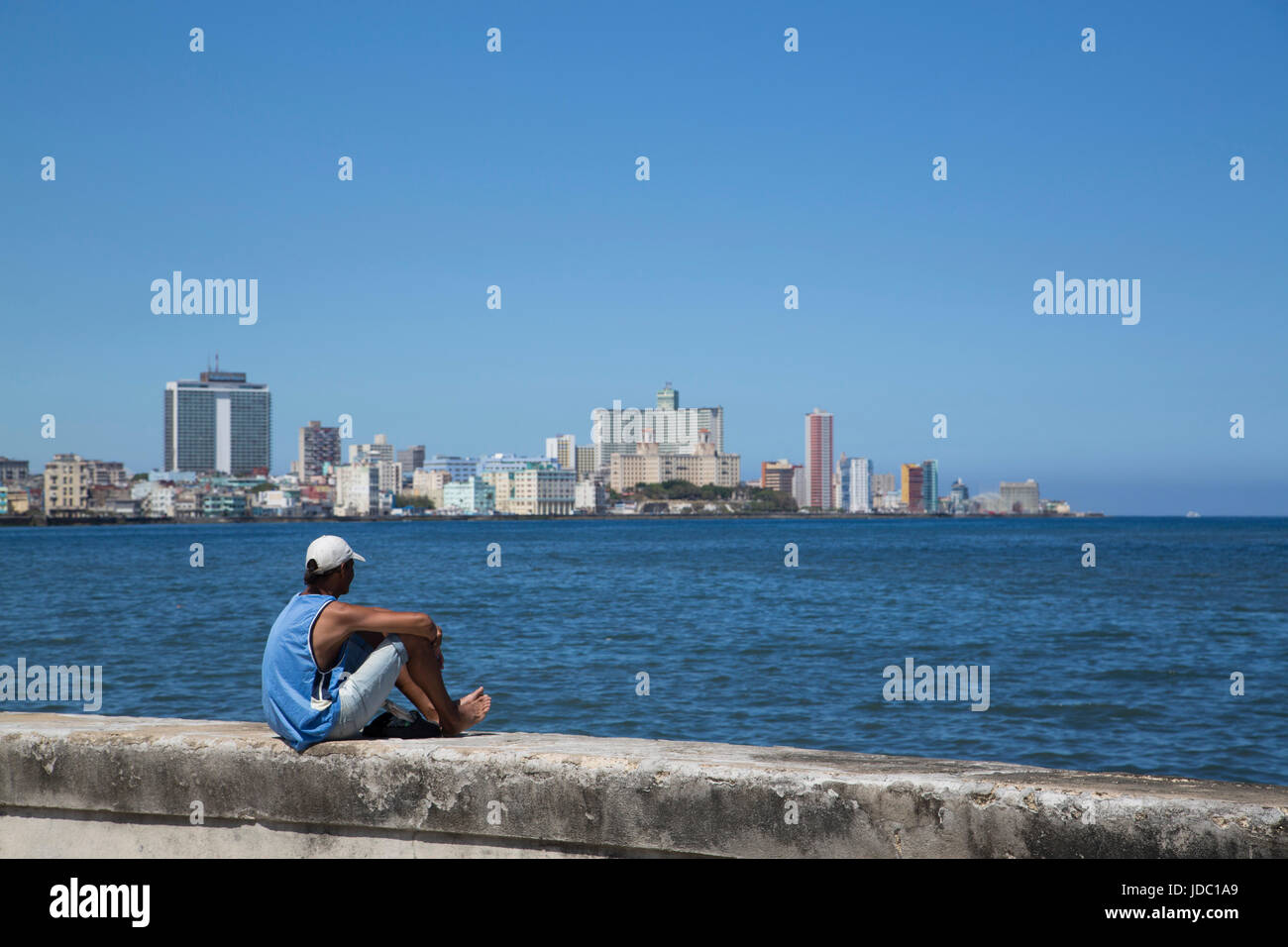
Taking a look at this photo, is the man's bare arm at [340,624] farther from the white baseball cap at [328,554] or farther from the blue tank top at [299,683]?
the white baseball cap at [328,554]

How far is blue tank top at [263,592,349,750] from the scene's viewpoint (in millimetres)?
4012

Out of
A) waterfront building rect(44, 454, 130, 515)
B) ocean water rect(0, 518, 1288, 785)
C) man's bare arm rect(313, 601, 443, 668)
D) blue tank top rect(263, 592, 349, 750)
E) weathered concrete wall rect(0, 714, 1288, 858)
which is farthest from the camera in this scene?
waterfront building rect(44, 454, 130, 515)

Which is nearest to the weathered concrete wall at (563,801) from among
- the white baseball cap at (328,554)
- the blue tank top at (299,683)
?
the blue tank top at (299,683)

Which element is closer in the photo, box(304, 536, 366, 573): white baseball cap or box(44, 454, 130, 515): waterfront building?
box(304, 536, 366, 573): white baseball cap

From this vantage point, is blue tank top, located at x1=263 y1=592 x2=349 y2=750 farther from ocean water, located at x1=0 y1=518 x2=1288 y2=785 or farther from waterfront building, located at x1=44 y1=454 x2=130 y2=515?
waterfront building, located at x1=44 y1=454 x2=130 y2=515

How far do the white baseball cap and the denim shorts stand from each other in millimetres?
380

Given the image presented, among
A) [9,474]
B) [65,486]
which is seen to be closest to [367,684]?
[65,486]

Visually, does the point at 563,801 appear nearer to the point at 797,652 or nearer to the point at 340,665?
the point at 340,665

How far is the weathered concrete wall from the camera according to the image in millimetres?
3229

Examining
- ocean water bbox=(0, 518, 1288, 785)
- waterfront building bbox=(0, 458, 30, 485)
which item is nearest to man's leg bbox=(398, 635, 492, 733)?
ocean water bbox=(0, 518, 1288, 785)

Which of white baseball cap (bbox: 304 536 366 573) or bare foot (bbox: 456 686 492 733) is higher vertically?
white baseball cap (bbox: 304 536 366 573)

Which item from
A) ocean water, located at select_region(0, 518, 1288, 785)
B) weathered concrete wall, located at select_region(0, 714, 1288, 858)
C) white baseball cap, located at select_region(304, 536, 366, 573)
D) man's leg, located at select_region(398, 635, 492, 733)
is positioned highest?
white baseball cap, located at select_region(304, 536, 366, 573)

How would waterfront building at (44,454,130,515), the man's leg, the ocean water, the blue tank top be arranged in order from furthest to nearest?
waterfront building at (44,454,130,515) → the ocean water → the man's leg → the blue tank top
